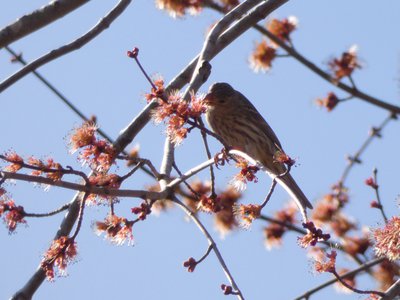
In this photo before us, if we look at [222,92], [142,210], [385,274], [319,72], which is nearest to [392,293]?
[142,210]

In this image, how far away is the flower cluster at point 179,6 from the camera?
22.5 feet

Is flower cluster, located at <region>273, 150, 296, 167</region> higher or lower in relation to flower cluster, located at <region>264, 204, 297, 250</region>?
lower

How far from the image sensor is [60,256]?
4.12 metres

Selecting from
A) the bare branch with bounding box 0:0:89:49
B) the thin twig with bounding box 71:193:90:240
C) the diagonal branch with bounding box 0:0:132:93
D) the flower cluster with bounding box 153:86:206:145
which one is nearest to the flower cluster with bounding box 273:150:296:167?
the flower cluster with bounding box 153:86:206:145

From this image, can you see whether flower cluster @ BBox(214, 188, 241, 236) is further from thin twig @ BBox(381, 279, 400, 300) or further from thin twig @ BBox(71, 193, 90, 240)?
thin twig @ BBox(381, 279, 400, 300)

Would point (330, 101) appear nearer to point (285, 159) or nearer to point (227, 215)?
point (227, 215)

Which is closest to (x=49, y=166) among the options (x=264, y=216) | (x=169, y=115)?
(x=169, y=115)

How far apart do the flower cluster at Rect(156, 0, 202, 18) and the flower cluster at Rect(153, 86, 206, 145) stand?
2.74 m

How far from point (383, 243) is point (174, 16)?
3.39 metres

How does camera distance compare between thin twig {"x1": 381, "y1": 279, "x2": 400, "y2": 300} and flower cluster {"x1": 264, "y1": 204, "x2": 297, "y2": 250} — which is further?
flower cluster {"x1": 264, "y1": 204, "x2": 297, "y2": 250}

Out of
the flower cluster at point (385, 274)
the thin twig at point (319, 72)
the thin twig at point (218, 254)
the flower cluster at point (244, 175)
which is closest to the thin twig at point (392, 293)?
the thin twig at point (218, 254)

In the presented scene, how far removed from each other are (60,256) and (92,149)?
593 millimetres

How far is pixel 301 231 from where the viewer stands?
7125mm

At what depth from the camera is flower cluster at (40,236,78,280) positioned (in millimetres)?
4121
